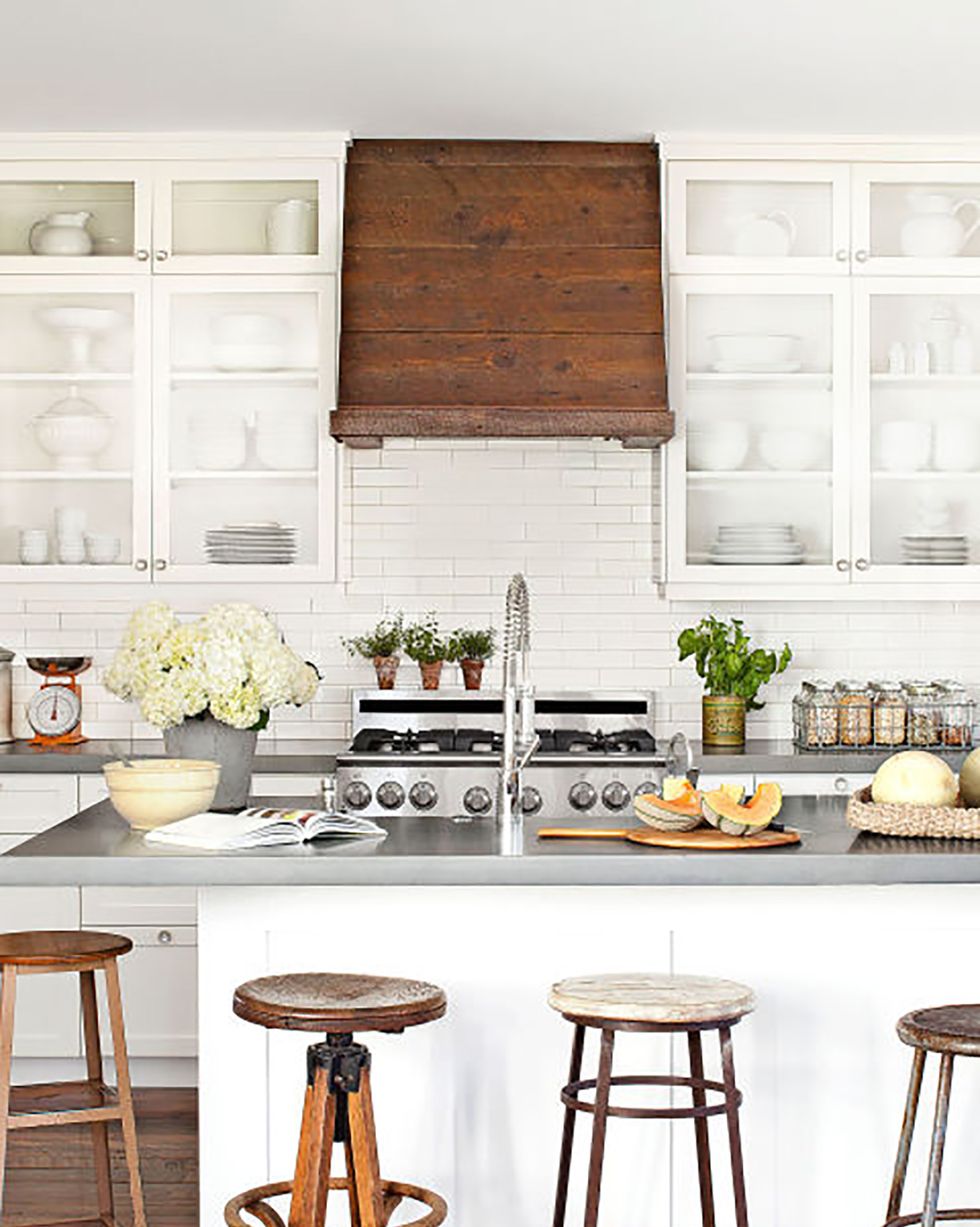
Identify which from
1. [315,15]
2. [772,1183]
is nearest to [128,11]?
[315,15]

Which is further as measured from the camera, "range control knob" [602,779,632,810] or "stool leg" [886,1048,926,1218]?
"range control knob" [602,779,632,810]

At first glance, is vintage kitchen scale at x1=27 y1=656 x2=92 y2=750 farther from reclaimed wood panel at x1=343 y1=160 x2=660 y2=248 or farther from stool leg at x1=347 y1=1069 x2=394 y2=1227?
stool leg at x1=347 y1=1069 x2=394 y2=1227

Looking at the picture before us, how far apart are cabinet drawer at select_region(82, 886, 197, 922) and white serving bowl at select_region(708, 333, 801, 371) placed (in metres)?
2.25

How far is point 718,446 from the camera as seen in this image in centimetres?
564

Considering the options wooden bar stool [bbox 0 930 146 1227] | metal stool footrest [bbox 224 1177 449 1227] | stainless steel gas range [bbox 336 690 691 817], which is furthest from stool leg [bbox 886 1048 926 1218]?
stainless steel gas range [bbox 336 690 691 817]

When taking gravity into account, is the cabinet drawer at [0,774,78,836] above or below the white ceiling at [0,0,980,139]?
below

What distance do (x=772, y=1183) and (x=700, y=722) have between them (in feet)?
8.66

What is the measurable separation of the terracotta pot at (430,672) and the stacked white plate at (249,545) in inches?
20.9

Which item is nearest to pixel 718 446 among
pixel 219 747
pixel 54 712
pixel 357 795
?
pixel 357 795

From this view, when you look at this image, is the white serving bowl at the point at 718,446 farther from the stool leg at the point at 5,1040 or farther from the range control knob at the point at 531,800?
the stool leg at the point at 5,1040

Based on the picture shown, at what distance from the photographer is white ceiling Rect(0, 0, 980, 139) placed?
4496 mm

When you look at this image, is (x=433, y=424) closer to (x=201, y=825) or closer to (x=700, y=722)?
(x=700, y=722)

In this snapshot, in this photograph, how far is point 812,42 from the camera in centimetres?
471

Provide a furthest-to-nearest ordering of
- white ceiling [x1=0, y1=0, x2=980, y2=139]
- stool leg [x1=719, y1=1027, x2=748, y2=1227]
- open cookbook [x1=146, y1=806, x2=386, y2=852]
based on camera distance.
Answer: white ceiling [x1=0, y1=0, x2=980, y2=139], open cookbook [x1=146, y1=806, x2=386, y2=852], stool leg [x1=719, y1=1027, x2=748, y2=1227]
